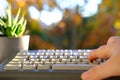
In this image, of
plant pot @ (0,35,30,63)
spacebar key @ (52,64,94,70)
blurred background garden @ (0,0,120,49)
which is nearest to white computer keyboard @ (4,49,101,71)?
spacebar key @ (52,64,94,70)

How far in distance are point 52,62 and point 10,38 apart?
1.07ft

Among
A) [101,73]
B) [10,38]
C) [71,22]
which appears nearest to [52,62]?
[101,73]

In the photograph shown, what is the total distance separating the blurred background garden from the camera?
1.53 m

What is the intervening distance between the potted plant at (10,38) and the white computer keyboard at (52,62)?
0.62ft

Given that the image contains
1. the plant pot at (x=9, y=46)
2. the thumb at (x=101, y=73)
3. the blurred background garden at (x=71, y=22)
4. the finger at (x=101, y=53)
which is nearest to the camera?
the thumb at (x=101, y=73)

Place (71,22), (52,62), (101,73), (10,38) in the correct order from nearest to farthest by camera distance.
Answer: (101,73), (52,62), (10,38), (71,22)

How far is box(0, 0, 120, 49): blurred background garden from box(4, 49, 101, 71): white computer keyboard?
2.32ft

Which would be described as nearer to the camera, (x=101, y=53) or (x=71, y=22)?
(x=101, y=53)

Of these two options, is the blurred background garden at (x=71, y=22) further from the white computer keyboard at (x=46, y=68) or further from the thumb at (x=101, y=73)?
the thumb at (x=101, y=73)

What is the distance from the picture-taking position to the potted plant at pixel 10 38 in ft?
3.26

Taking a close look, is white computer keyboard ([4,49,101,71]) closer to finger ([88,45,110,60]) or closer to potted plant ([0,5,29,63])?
finger ([88,45,110,60])

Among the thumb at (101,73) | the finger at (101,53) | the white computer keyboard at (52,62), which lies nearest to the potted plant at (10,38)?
the white computer keyboard at (52,62)

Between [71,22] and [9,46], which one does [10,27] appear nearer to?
[9,46]

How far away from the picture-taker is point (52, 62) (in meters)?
0.72
